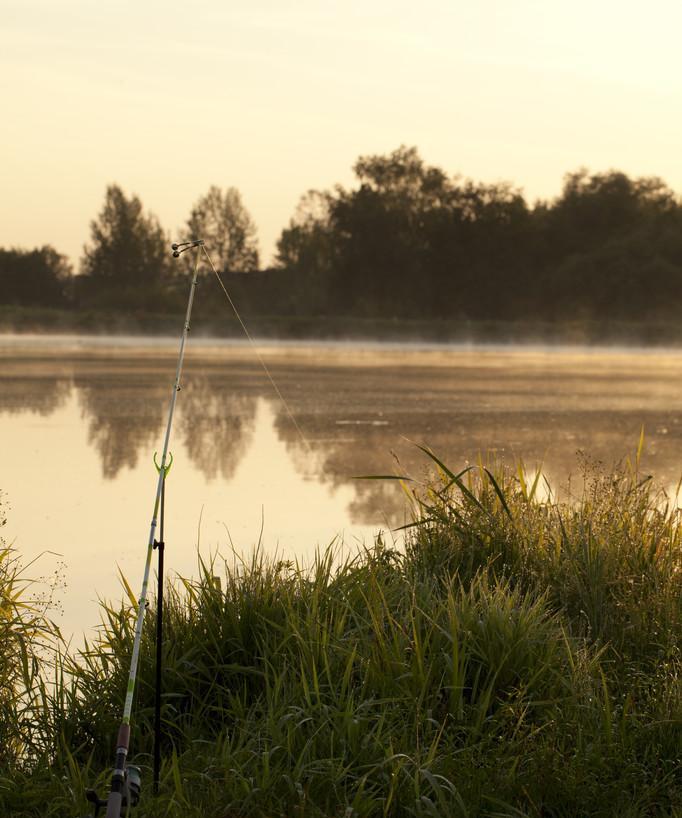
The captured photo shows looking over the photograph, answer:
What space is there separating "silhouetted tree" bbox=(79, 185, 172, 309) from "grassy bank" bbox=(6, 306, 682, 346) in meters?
15.0

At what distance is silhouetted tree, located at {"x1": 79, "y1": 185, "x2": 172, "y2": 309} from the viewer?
98.8 meters

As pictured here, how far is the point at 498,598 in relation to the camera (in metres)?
5.22

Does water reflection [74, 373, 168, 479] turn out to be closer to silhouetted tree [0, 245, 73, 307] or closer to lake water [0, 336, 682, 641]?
lake water [0, 336, 682, 641]

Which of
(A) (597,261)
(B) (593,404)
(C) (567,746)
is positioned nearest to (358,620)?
(C) (567,746)

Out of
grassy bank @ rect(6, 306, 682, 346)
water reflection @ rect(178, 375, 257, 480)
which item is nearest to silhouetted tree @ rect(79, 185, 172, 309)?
grassy bank @ rect(6, 306, 682, 346)

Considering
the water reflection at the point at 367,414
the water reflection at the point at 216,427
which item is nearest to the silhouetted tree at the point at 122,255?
the water reflection at the point at 367,414

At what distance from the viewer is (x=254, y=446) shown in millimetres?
14594

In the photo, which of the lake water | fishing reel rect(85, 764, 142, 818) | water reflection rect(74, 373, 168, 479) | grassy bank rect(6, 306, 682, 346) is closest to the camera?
fishing reel rect(85, 764, 142, 818)

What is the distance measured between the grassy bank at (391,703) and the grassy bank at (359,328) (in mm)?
64461

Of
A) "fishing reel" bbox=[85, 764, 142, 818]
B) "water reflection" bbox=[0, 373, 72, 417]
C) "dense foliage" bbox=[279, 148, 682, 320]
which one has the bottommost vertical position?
"water reflection" bbox=[0, 373, 72, 417]

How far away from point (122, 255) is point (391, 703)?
3825 inches

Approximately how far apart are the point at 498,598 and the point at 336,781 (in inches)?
50.7

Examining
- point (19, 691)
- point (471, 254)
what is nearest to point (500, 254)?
point (471, 254)

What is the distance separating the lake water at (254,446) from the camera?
8.84 meters
